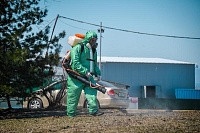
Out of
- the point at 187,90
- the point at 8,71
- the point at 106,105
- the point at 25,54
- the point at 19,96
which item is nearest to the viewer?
the point at 25,54

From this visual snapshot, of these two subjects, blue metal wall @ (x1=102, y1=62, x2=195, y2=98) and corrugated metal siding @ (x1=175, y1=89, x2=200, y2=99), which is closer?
blue metal wall @ (x1=102, y1=62, x2=195, y2=98)

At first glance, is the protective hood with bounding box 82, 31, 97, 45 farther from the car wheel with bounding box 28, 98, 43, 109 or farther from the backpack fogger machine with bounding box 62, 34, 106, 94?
the car wheel with bounding box 28, 98, 43, 109

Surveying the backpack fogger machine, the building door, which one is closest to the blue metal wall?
the building door

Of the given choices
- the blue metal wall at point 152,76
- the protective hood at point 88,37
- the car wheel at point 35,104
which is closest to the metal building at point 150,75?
the blue metal wall at point 152,76

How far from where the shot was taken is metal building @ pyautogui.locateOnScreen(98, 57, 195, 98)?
3422 centimetres

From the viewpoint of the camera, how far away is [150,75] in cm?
3578

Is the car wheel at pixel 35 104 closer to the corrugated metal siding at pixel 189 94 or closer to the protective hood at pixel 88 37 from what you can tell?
the protective hood at pixel 88 37

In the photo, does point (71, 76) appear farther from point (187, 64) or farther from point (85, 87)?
point (187, 64)

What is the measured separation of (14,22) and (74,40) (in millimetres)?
1979

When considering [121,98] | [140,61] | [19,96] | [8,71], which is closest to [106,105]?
[121,98]

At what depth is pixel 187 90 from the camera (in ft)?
116

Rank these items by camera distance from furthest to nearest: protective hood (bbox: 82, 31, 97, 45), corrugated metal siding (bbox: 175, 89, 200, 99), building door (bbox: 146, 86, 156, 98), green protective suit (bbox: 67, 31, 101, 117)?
building door (bbox: 146, 86, 156, 98) → corrugated metal siding (bbox: 175, 89, 200, 99) → protective hood (bbox: 82, 31, 97, 45) → green protective suit (bbox: 67, 31, 101, 117)

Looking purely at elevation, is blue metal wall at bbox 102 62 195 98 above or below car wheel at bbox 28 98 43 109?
above

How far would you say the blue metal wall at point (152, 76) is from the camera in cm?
3416
